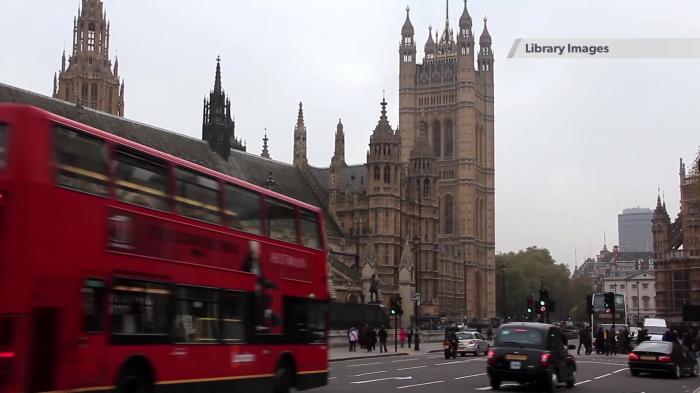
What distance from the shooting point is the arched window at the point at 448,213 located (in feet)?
431

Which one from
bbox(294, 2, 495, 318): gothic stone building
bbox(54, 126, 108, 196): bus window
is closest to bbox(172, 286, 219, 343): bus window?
bbox(54, 126, 108, 196): bus window

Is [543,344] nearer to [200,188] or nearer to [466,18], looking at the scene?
[200,188]

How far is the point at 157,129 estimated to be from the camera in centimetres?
6494

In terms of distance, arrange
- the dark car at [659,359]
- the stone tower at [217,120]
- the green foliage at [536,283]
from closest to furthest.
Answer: the dark car at [659,359]
the stone tower at [217,120]
the green foliage at [536,283]

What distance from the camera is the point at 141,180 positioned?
13.1 metres

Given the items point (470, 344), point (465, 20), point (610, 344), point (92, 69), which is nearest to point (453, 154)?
point (465, 20)

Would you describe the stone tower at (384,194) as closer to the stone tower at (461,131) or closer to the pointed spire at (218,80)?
the pointed spire at (218,80)

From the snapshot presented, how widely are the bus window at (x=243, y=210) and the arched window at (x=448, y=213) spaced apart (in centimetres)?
11561

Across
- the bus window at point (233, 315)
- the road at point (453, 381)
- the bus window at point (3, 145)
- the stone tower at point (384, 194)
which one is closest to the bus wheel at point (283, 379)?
the bus window at point (233, 315)

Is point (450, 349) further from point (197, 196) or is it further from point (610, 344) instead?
point (197, 196)

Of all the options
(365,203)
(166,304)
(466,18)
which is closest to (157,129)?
(365,203)

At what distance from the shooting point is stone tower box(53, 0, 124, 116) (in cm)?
9081

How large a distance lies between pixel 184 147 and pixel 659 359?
46253 mm

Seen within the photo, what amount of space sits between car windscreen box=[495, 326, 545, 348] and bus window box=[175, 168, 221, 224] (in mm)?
8555
